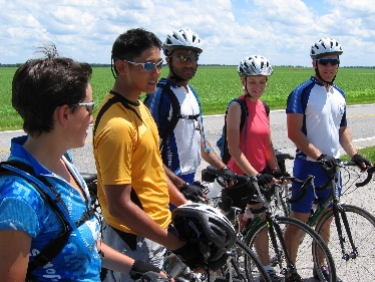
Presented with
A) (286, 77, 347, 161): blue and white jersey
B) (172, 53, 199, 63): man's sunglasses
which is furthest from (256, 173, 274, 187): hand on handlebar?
(172, 53, 199, 63): man's sunglasses

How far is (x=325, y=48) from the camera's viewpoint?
524cm

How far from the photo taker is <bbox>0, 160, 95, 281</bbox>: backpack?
1872mm

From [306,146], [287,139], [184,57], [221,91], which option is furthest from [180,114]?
[221,91]

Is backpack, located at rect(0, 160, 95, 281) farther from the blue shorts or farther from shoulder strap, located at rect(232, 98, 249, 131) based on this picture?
the blue shorts

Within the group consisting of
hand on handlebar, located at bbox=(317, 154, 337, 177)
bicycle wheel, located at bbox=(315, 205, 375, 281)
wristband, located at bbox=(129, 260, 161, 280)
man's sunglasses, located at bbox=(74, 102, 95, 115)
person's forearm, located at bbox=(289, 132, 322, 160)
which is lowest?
bicycle wheel, located at bbox=(315, 205, 375, 281)

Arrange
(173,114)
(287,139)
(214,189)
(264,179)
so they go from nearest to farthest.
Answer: (173,114) < (264,179) < (214,189) < (287,139)

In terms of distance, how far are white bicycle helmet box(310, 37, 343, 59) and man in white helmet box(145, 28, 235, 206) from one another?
1.41 metres

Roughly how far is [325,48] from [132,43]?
2.69 m

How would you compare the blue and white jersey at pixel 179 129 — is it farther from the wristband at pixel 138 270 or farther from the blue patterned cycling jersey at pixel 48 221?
the blue patterned cycling jersey at pixel 48 221

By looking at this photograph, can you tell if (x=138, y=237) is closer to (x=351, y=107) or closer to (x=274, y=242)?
(x=274, y=242)

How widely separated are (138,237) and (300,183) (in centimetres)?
219

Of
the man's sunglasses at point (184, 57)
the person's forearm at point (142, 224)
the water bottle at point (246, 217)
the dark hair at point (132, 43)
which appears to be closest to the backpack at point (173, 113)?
the man's sunglasses at point (184, 57)

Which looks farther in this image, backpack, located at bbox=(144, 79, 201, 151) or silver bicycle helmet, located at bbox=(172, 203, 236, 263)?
backpack, located at bbox=(144, 79, 201, 151)

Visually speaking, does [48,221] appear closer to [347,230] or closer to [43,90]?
[43,90]
